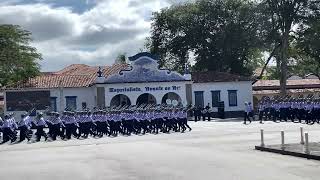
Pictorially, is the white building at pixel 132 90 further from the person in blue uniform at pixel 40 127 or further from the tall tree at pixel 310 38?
the person in blue uniform at pixel 40 127

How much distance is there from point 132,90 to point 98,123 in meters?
17.4

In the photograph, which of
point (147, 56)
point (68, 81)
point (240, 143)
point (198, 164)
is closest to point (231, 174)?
point (198, 164)

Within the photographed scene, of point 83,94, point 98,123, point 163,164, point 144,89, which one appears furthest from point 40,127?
point 83,94

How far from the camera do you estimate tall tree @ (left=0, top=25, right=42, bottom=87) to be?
5234 cm

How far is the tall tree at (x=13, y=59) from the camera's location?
52344 mm

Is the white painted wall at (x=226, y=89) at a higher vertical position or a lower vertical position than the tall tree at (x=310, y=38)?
lower

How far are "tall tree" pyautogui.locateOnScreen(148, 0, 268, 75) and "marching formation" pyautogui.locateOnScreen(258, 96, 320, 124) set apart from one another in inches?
709

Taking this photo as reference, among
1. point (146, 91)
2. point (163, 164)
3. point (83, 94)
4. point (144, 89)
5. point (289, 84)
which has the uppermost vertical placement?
point (289, 84)

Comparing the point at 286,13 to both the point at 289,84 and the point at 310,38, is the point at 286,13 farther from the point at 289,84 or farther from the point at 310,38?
the point at 289,84

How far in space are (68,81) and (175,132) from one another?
21.4 meters

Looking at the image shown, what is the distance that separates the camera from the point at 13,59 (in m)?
52.6

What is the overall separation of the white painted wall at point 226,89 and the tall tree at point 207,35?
6.10 metres

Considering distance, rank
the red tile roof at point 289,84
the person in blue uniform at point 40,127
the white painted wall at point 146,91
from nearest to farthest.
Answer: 1. the person in blue uniform at point 40,127
2. the white painted wall at point 146,91
3. the red tile roof at point 289,84

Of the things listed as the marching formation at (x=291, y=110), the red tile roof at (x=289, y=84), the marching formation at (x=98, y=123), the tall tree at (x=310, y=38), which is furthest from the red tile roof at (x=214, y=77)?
the marching formation at (x=98, y=123)
